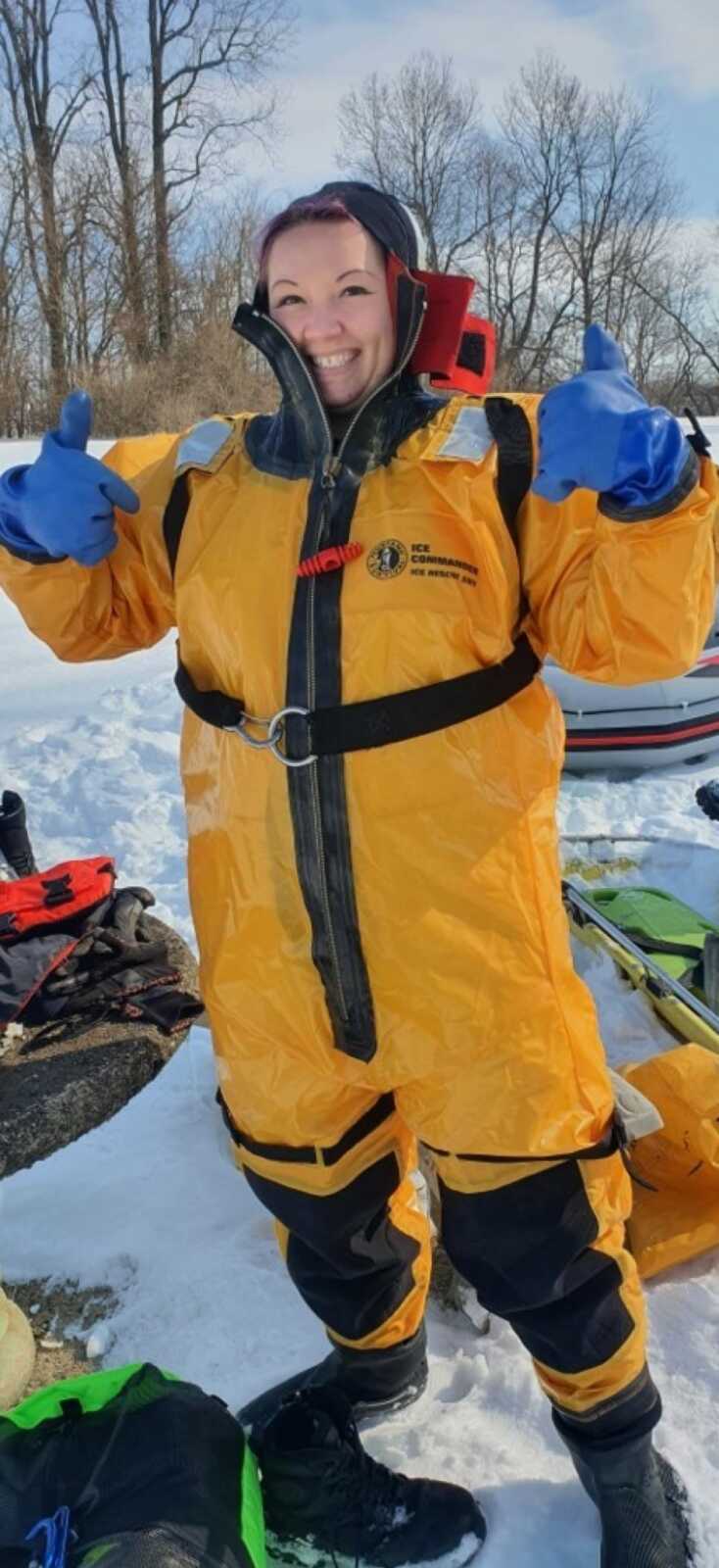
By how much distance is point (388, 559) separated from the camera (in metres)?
1.37

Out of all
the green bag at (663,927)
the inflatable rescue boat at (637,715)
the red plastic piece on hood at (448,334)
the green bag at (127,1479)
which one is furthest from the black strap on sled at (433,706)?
the inflatable rescue boat at (637,715)

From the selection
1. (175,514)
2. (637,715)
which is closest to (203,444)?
(175,514)

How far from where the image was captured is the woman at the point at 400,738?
1.36 m

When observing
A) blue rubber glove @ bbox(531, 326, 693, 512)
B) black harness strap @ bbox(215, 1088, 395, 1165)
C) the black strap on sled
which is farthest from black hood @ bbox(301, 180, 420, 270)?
black harness strap @ bbox(215, 1088, 395, 1165)

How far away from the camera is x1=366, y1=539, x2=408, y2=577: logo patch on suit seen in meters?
1.36

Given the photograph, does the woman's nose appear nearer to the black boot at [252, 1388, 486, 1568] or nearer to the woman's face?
the woman's face

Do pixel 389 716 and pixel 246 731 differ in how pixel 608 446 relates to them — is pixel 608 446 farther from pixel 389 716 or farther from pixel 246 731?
pixel 246 731

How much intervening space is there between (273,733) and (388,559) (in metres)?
0.26

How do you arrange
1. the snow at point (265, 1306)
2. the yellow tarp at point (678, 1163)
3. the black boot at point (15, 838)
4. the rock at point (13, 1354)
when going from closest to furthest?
1. the snow at point (265, 1306)
2. the rock at point (13, 1354)
3. the yellow tarp at point (678, 1163)
4. the black boot at point (15, 838)

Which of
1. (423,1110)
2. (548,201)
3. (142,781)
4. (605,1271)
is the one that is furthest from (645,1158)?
(548,201)

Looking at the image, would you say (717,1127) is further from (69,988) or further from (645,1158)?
(69,988)

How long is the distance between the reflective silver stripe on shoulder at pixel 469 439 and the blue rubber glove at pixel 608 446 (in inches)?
4.3

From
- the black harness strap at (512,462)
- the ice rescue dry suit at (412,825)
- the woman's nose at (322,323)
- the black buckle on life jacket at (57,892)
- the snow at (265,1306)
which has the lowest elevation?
the snow at (265,1306)

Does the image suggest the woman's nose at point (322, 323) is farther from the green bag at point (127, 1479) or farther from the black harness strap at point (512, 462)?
the green bag at point (127, 1479)
